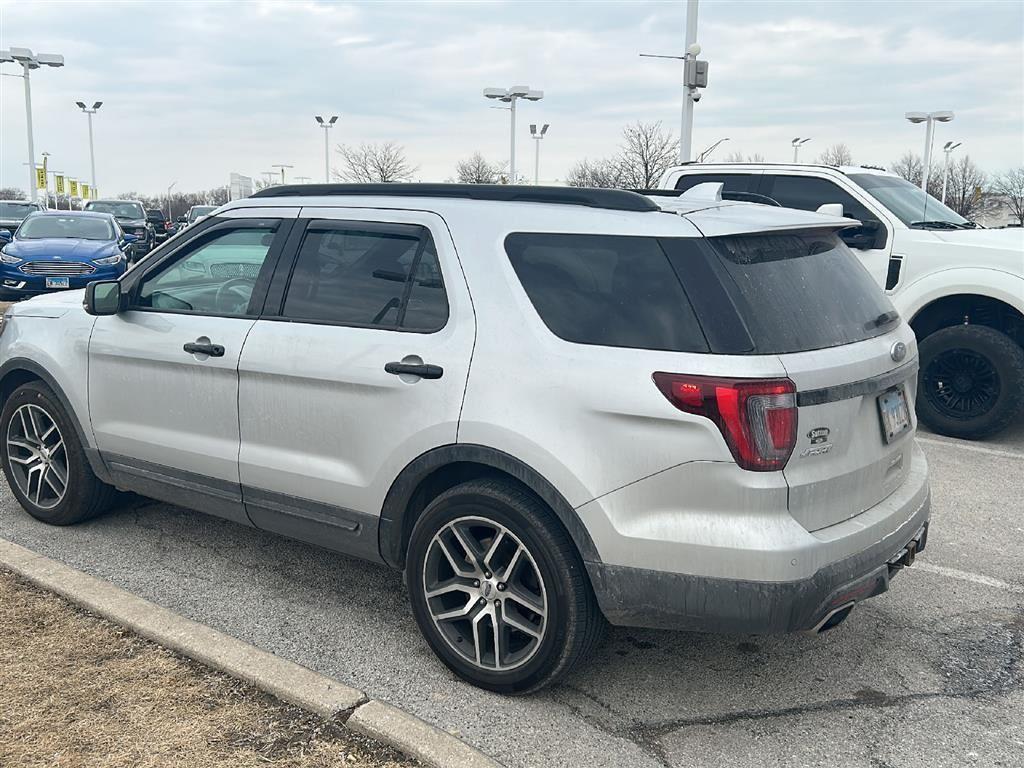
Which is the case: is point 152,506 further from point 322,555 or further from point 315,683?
point 315,683

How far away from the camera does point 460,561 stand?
347 cm

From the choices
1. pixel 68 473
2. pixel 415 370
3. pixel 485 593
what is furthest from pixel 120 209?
pixel 485 593

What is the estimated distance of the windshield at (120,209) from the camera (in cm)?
2669

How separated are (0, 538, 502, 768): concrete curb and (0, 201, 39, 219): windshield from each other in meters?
27.2

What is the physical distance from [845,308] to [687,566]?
1124 mm

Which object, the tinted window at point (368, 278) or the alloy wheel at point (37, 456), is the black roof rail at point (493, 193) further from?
the alloy wheel at point (37, 456)

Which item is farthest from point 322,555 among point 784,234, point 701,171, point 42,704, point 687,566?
point 701,171

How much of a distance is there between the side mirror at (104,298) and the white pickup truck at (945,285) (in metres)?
4.92

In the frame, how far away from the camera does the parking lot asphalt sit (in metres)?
3.17

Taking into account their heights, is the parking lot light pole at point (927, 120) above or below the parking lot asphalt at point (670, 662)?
above

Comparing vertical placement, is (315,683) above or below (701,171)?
below

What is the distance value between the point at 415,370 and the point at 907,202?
6202 mm

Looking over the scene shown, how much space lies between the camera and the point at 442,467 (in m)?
3.52

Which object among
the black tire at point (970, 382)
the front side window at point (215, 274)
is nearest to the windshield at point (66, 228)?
the front side window at point (215, 274)
